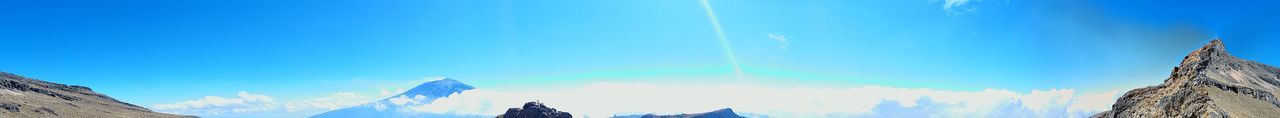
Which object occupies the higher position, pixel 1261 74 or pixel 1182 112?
pixel 1261 74

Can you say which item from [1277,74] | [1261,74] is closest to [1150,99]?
[1261,74]

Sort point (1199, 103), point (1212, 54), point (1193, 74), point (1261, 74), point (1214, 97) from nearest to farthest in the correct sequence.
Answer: point (1199, 103)
point (1214, 97)
point (1193, 74)
point (1212, 54)
point (1261, 74)

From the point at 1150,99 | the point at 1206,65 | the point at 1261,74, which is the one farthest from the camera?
the point at 1261,74

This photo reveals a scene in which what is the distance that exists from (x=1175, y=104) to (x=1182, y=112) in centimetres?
468

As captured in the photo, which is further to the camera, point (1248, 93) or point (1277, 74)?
point (1277, 74)

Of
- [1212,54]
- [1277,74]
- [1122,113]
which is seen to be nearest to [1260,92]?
[1122,113]

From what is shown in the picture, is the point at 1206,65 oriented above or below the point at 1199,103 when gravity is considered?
above

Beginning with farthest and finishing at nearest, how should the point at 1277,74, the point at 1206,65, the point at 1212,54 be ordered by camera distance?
1. the point at 1277,74
2. the point at 1212,54
3. the point at 1206,65

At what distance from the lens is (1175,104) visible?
53.0 m

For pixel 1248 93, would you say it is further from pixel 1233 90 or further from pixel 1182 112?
pixel 1182 112

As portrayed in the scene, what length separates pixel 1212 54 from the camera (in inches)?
3221

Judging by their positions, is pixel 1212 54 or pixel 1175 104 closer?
pixel 1175 104

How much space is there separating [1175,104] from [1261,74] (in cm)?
7169

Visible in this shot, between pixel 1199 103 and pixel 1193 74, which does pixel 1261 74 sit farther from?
pixel 1199 103
